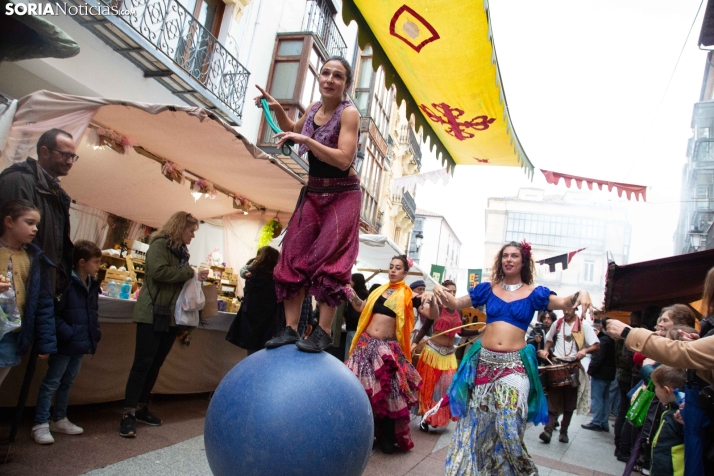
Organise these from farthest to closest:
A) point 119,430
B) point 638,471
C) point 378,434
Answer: point 638,471 → point 378,434 → point 119,430

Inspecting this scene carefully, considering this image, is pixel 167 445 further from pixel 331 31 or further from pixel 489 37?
pixel 331 31

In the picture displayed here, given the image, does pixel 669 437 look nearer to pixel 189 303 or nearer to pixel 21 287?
pixel 189 303

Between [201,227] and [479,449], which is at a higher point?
[201,227]

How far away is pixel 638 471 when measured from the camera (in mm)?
5980

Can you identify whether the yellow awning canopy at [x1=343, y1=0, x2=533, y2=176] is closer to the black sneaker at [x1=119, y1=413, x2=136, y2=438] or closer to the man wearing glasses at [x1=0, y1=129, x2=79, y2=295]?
the man wearing glasses at [x1=0, y1=129, x2=79, y2=295]

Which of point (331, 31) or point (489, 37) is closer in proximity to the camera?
point (489, 37)

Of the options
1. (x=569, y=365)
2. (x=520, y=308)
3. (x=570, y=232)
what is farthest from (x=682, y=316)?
(x=570, y=232)

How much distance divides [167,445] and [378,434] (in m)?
2.16

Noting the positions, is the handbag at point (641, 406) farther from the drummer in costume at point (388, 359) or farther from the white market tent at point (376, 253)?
the white market tent at point (376, 253)

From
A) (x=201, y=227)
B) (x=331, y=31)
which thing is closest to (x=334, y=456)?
(x=201, y=227)

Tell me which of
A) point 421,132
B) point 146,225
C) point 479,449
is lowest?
point 479,449

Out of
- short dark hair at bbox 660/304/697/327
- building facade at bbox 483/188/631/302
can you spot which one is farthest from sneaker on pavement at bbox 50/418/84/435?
building facade at bbox 483/188/631/302

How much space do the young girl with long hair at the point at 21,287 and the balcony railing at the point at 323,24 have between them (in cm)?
1293

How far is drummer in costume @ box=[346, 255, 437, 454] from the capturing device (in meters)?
5.17
